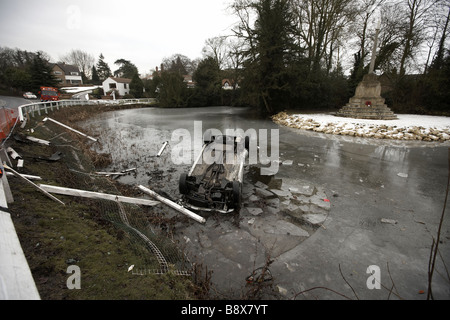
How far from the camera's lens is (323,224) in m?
4.04

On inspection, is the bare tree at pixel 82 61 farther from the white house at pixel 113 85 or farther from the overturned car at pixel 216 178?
the overturned car at pixel 216 178

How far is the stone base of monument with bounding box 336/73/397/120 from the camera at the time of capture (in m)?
15.6

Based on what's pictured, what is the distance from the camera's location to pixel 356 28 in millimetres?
22984

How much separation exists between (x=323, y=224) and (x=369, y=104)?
1662 cm

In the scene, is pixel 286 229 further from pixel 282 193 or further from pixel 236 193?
pixel 282 193

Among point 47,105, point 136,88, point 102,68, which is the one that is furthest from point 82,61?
point 47,105

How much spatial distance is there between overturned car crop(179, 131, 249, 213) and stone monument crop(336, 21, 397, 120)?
1491cm

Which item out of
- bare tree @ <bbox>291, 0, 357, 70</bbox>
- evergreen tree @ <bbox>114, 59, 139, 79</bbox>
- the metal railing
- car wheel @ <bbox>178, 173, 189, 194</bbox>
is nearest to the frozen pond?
car wheel @ <bbox>178, 173, 189, 194</bbox>

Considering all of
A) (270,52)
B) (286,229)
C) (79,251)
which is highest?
(270,52)

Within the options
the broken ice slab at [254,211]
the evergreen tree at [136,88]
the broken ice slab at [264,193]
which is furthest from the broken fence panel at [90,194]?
the evergreen tree at [136,88]

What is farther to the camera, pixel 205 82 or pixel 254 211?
pixel 205 82

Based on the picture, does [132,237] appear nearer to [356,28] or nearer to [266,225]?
[266,225]

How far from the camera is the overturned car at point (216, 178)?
14.2 feet
